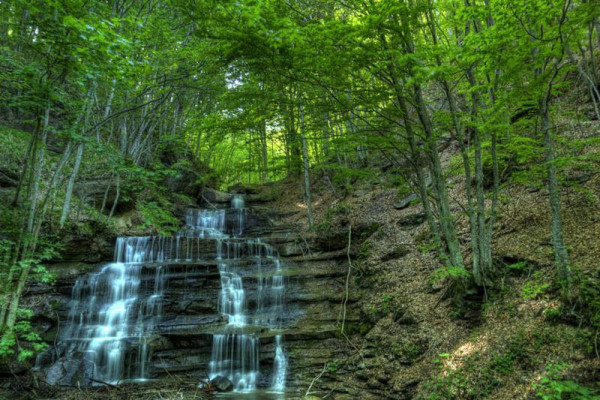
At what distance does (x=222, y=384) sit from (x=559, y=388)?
647 cm

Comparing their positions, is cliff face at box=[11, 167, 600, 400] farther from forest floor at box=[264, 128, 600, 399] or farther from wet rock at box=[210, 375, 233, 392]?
wet rock at box=[210, 375, 233, 392]

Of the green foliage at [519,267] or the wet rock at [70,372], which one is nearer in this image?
the green foliage at [519,267]

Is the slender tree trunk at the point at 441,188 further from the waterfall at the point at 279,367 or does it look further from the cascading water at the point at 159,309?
the cascading water at the point at 159,309

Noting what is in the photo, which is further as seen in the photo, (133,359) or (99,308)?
(99,308)

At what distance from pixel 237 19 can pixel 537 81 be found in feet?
16.1

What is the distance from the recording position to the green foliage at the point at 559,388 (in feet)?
12.7

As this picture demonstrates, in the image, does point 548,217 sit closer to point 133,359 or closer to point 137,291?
point 133,359

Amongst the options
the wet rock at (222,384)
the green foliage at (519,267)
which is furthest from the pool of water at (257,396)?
the green foliage at (519,267)

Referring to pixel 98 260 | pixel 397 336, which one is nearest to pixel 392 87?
pixel 397 336

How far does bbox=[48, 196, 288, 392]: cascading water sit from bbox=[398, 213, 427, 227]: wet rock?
4589mm

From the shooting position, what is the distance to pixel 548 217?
7.03 metres

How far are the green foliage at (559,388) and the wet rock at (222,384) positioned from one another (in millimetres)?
6118

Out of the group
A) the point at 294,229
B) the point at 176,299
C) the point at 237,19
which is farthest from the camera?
the point at 294,229

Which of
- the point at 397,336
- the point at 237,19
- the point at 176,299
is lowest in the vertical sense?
the point at 397,336
